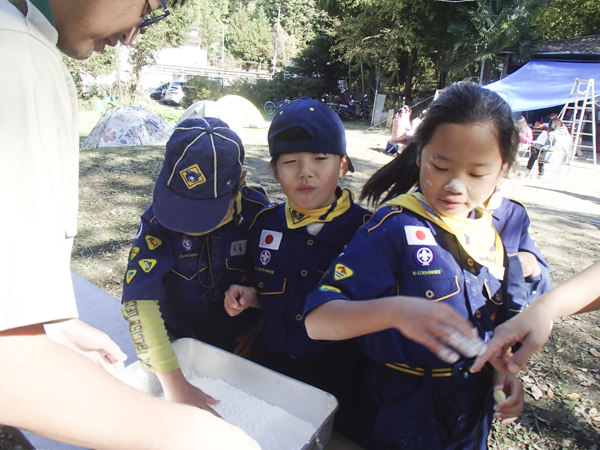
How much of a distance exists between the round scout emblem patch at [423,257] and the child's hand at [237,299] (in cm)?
55

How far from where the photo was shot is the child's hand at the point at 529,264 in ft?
3.84

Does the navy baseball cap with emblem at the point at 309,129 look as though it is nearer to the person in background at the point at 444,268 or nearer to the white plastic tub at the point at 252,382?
the person in background at the point at 444,268

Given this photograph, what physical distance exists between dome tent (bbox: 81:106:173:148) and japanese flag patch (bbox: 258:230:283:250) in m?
7.84

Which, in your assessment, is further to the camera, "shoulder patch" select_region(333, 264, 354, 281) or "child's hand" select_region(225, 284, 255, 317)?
"child's hand" select_region(225, 284, 255, 317)

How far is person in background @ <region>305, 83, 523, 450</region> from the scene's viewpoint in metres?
1.01

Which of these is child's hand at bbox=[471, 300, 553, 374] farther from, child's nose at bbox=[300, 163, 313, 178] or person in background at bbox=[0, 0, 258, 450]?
child's nose at bbox=[300, 163, 313, 178]

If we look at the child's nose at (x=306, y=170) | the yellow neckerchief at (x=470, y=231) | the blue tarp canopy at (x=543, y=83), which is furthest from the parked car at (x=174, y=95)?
the yellow neckerchief at (x=470, y=231)

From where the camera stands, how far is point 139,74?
18.1m

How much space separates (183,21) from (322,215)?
20490 mm

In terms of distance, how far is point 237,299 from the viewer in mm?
1263

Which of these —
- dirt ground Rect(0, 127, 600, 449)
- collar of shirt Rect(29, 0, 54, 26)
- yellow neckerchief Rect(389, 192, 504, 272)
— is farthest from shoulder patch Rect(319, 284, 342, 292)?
dirt ground Rect(0, 127, 600, 449)

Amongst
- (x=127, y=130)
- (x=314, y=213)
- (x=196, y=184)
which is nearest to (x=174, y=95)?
(x=127, y=130)

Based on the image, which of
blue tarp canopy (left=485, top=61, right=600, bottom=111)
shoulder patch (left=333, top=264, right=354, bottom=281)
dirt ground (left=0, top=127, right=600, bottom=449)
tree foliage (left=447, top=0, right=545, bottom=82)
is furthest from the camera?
tree foliage (left=447, top=0, right=545, bottom=82)

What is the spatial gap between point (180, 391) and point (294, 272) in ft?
1.54
